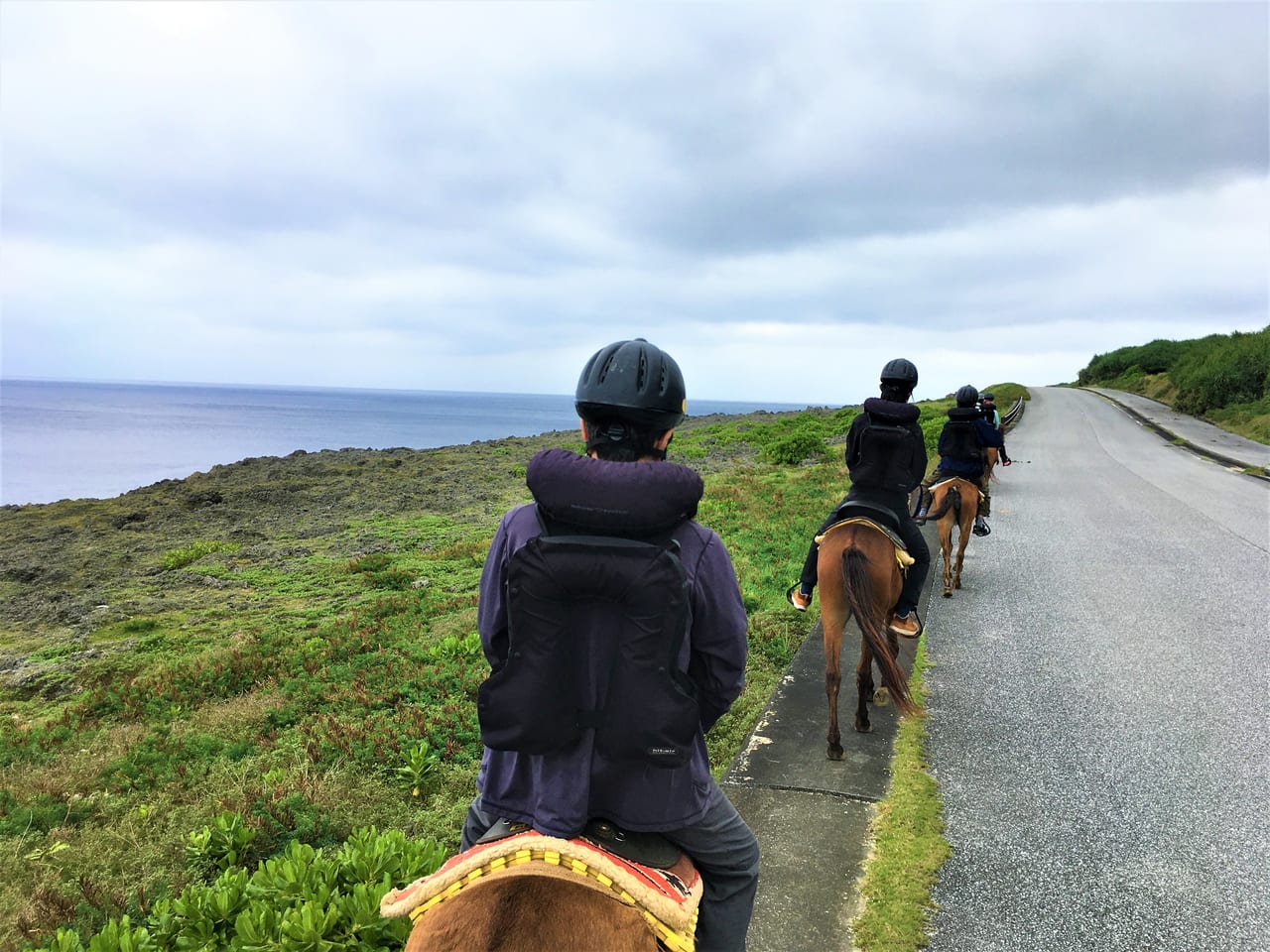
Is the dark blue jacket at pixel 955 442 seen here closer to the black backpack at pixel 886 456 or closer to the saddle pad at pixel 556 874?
the black backpack at pixel 886 456

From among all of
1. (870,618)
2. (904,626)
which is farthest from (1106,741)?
(870,618)

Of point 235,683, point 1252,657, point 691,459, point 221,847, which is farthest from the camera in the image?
point 691,459

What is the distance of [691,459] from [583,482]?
29.5 m

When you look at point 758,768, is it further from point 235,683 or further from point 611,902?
point 235,683

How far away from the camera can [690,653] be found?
217 cm

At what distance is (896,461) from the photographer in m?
6.11

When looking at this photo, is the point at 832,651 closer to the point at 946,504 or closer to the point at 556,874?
the point at 556,874

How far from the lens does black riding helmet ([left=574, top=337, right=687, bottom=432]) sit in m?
2.19

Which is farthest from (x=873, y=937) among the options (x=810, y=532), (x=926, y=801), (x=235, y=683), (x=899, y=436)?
(x=810, y=532)

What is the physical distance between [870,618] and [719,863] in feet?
12.6

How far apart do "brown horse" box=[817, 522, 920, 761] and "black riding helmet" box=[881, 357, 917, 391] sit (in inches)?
54.0

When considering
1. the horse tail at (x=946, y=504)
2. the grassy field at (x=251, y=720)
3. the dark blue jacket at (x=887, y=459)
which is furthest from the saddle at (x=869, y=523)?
the horse tail at (x=946, y=504)

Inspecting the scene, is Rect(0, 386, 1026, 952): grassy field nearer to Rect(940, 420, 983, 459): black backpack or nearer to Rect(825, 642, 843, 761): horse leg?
Rect(825, 642, 843, 761): horse leg

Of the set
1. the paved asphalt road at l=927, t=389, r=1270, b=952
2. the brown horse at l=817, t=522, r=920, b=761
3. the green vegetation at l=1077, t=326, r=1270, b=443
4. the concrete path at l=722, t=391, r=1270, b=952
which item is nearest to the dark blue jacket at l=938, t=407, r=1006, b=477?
the paved asphalt road at l=927, t=389, r=1270, b=952
